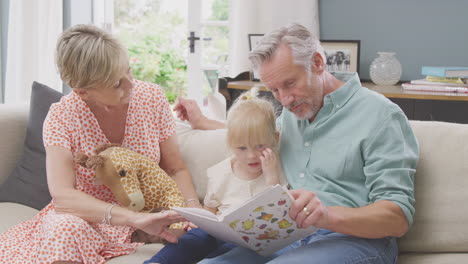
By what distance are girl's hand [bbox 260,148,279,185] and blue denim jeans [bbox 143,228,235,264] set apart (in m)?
0.24

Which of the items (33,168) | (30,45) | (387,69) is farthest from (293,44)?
(30,45)

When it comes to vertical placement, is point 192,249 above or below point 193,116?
below

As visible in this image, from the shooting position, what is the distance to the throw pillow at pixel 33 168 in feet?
7.61

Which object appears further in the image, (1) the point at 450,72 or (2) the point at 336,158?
(1) the point at 450,72

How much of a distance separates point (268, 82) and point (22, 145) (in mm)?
1264

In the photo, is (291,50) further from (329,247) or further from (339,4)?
(339,4)

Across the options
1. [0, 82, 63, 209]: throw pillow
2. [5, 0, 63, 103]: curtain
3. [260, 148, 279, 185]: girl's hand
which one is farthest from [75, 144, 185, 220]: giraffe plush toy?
[5, 0, 63, 103]: curtain

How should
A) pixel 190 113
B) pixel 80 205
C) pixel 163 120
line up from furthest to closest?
pixel 190 113, pixel 163 120, pixel 80 205

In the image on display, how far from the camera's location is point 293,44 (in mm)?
1704

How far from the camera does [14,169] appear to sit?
2.43m

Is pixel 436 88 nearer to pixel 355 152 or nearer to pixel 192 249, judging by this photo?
pixel 355 152

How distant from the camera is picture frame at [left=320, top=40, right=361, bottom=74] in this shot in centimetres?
342

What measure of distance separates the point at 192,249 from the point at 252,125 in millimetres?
420

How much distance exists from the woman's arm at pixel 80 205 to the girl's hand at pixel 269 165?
1.00 ft
